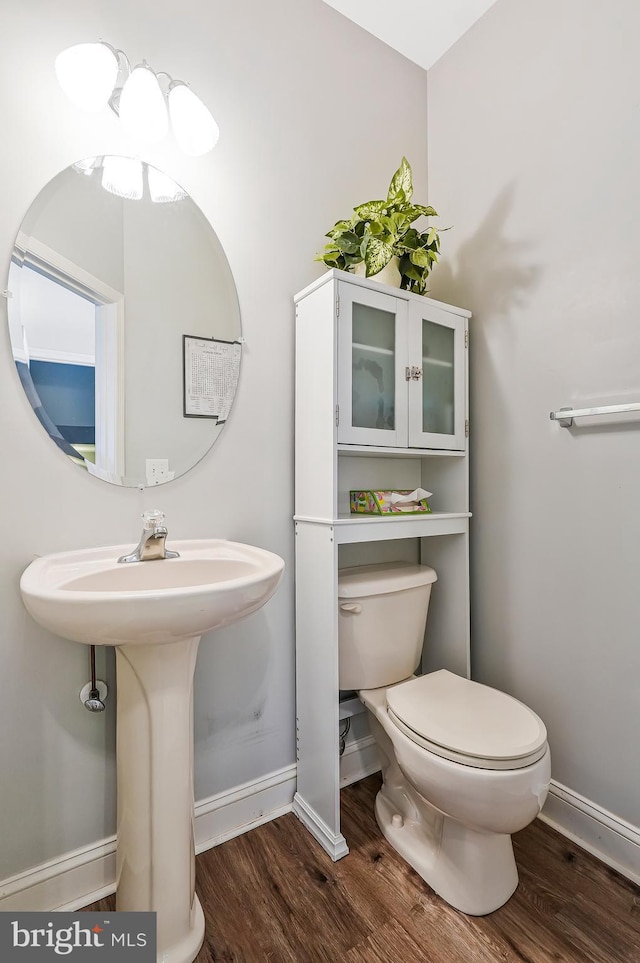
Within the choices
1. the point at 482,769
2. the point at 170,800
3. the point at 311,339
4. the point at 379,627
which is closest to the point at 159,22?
the point at 311,339

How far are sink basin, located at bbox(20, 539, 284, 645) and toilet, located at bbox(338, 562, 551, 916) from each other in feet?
1.43

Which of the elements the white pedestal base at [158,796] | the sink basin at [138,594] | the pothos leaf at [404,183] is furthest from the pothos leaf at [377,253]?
the white pedestal base at [158,796]

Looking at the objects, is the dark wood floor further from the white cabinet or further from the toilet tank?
the white cabinet

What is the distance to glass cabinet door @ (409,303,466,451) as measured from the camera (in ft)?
4.84

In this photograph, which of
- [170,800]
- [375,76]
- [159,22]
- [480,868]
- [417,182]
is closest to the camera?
[170,800]

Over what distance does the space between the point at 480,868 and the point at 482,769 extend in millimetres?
309

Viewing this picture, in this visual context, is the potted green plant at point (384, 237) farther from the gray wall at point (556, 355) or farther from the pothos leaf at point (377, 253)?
the gray wall at point (556, 355)

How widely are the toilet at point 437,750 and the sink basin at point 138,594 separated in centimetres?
43

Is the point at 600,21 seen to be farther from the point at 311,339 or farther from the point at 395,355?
the point at 311,339

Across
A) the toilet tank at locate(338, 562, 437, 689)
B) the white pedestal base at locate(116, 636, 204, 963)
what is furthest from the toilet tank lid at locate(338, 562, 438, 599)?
the white pedestal base at locate(116, 636, 204, 963)

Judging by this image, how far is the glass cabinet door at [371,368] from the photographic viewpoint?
1321 mm

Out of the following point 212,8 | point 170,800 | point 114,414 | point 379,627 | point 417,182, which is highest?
point 212,8

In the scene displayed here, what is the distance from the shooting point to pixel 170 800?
0.99 m

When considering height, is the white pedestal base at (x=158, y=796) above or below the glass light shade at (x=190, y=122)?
below
